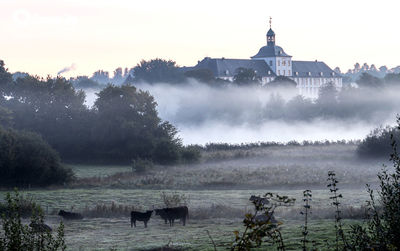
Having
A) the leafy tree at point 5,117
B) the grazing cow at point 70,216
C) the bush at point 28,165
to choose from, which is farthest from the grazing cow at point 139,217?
the leafy tree at point 5,117

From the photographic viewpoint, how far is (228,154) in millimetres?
65812

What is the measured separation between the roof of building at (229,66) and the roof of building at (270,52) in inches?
219

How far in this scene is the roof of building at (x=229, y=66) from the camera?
175000 mm

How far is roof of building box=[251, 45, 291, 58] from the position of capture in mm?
193325

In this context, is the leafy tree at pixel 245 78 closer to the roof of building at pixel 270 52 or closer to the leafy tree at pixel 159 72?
the leafy tree at pixel 159 72

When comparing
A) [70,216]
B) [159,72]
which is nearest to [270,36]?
[159,72]

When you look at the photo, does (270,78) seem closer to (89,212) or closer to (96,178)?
(96,178)

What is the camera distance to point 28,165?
5100cm

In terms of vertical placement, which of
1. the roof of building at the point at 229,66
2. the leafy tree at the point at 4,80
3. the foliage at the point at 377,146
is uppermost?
the roof of building at the point at 229,66

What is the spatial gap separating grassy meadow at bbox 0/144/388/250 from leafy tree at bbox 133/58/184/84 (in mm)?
90512

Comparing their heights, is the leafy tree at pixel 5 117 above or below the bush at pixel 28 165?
above

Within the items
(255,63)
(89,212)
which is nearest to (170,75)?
(255,63)

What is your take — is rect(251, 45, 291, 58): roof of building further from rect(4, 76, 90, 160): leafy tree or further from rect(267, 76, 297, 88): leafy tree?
rect(4, 76, 90, 160): leafy tree

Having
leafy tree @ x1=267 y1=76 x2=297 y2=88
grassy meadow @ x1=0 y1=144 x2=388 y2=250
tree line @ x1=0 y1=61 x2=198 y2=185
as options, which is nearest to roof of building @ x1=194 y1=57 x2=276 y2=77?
leafy tree @ x1=267 y1=76 x2=297 y2=88
